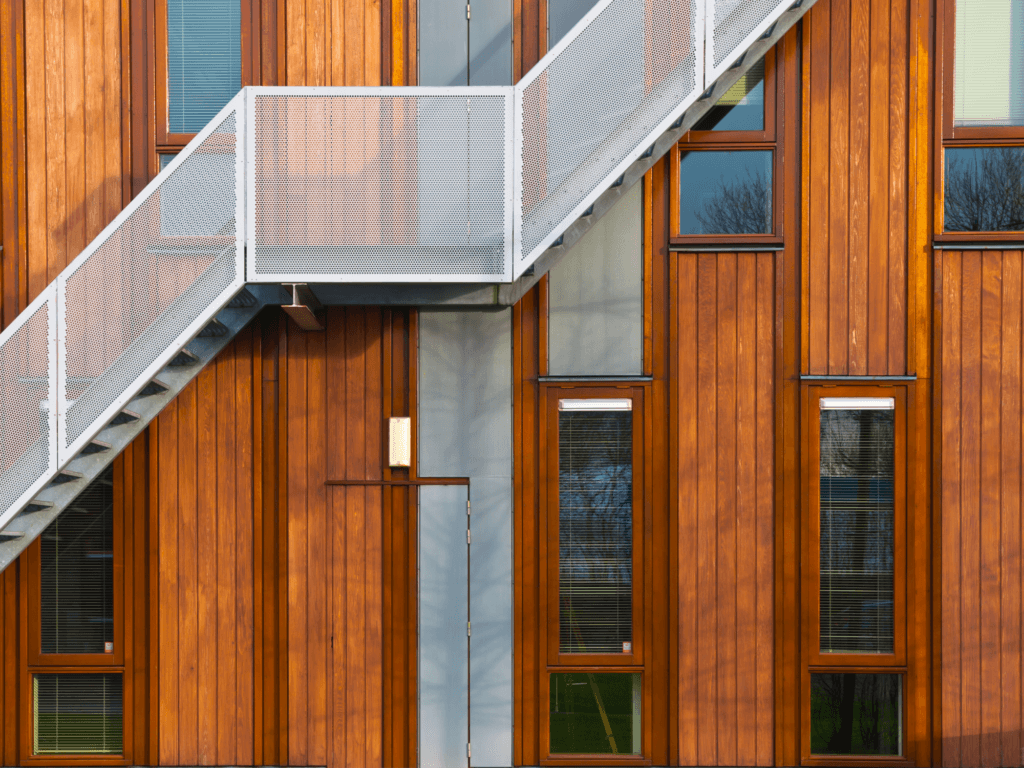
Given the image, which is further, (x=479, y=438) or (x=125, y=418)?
(x=479, y=438)

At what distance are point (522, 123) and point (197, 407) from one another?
12.3 feet

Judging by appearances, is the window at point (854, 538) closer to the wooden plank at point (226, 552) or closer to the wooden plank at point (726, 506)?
the wooden plank at point (726, 506)

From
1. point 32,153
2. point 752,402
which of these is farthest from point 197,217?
point 752,402

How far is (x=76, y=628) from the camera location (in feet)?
19.7

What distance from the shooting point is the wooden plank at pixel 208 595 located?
5965 millimetres

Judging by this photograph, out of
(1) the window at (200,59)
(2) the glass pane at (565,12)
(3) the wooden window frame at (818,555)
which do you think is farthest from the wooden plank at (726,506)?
(1) the window at (200,59)

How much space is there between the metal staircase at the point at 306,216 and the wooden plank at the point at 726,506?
168 centimetres

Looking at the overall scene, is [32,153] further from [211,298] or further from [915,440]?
A: [915,440]

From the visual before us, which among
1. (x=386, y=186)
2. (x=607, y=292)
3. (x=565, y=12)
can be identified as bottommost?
(x=607, y=292)

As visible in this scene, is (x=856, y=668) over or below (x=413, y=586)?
below

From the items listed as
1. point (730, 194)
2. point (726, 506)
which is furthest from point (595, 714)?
point (730, 194)

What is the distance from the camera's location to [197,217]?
497 cm

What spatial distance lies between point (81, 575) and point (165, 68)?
463 centimetres

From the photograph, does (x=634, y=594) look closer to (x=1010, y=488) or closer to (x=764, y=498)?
(x=764, y=498)
